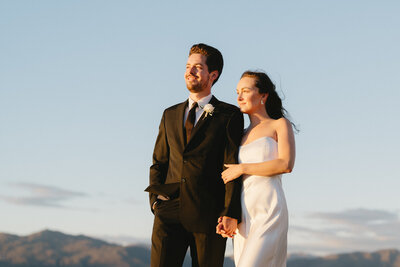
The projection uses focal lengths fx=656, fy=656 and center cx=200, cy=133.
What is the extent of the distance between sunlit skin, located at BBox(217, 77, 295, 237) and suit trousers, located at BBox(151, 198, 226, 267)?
1.36 ft

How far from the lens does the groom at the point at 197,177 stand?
320 inches

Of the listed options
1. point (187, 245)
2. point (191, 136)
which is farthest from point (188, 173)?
point (187, 245)

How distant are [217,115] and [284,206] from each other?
56.5 inches

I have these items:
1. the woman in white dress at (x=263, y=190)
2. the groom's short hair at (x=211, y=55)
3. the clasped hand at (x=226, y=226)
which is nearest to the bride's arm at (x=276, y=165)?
the woman in white dress at (x=263, y=190)

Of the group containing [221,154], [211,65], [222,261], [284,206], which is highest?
[211,65]

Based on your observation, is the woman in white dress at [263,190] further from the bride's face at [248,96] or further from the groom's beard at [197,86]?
the groom's beard at [197,86]

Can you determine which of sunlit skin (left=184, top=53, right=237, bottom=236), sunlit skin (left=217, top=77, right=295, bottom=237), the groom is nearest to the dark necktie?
the groom

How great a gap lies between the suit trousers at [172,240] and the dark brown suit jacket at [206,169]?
0.49ft

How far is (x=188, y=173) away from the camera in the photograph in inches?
322

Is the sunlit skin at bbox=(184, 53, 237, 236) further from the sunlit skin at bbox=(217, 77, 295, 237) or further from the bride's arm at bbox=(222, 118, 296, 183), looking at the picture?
the bride's arm at bbox=(222, 118, 296, 183)

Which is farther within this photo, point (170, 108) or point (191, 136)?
point (170, 108)

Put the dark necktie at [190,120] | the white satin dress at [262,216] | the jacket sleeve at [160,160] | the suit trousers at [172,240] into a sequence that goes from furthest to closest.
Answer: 1. the jacket sleeve at [160,160]
2. the dark necktie at [190,120]
3. the suit trousers at [172,240]
4. the white satin dress at [262,216]

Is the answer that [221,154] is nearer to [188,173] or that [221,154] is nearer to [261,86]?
[188,173]

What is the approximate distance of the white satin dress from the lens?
309 inches
